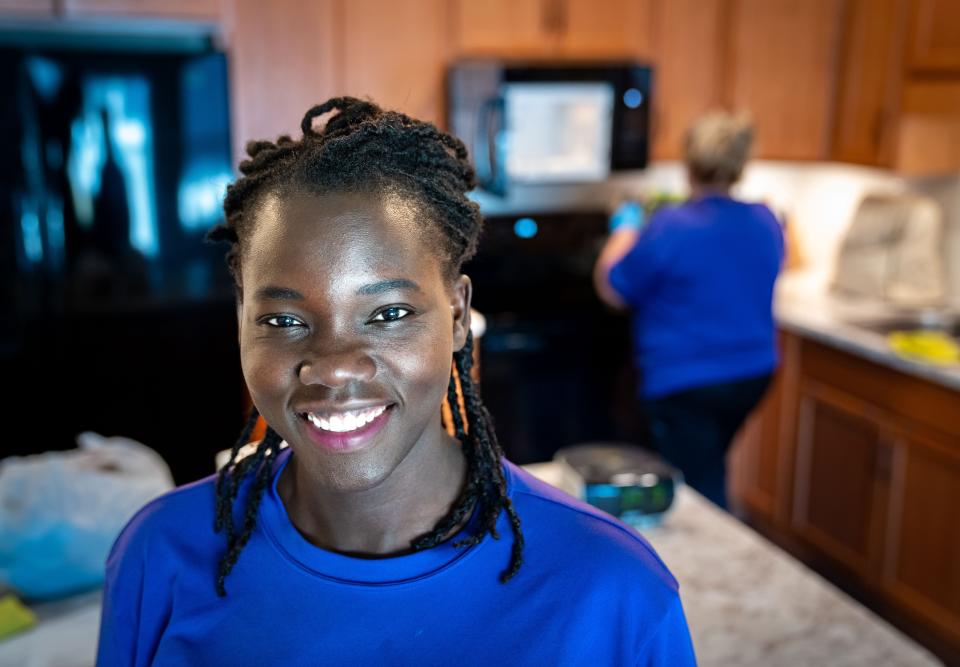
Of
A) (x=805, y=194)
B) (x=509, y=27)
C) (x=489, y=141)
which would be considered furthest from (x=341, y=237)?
(x=805, y=194)

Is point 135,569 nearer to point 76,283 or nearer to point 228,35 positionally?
point 76,283

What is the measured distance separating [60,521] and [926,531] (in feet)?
7.30

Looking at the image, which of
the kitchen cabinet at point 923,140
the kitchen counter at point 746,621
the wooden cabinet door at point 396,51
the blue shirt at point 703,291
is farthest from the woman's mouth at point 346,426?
the kitchen cabinet at point 923,140

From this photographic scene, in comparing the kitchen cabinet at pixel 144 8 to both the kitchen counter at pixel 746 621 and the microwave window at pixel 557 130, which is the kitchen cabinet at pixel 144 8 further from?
the kitchen counter at pixel 746 621

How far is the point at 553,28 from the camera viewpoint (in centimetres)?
314

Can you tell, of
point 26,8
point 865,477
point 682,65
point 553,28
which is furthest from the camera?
point 682,65

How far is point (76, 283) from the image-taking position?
2535 mm

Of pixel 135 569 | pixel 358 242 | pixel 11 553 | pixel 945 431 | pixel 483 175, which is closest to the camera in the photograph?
pixel 358 242

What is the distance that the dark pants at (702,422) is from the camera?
2.74 metres

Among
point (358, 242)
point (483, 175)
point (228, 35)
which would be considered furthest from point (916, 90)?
point (358, 242)

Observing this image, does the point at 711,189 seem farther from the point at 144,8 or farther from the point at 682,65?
the point at 144,8

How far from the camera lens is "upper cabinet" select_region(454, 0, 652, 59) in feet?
10.1

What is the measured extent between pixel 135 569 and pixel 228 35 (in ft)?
7.08

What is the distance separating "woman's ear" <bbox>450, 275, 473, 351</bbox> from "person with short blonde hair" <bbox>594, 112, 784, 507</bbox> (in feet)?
5.61
